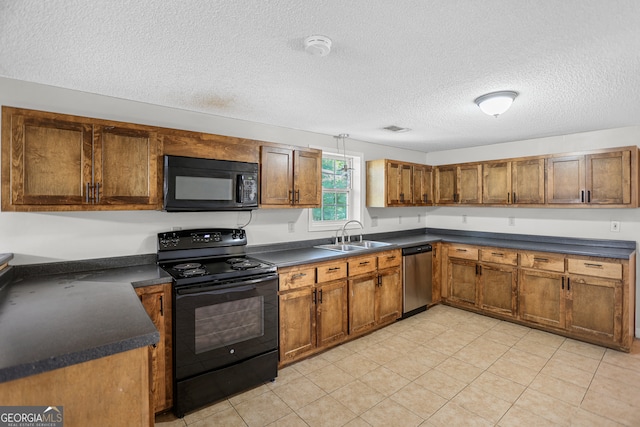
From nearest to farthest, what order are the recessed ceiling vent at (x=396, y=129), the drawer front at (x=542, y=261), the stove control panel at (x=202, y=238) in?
the stove control panel at (x=202, y=238) → the drawer front at (x=542, y=261) → the recessed ceiling vent at (x=396, y=129)

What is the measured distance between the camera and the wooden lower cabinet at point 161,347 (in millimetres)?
2244

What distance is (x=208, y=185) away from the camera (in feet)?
9.05

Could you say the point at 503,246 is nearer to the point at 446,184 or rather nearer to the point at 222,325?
the point at 446,184

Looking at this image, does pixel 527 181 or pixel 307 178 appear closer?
pixel 307 178

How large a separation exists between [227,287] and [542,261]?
3518mm

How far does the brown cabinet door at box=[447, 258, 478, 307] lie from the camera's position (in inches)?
170

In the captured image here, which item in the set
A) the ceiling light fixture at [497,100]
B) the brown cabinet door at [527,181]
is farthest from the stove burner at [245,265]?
the brown cabinet door at [527,181]

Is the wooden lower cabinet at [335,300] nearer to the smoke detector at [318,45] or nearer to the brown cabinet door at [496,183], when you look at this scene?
the brown cabinet door at [496,183]

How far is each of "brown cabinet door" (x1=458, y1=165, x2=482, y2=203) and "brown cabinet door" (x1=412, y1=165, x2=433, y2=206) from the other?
0.45 metres

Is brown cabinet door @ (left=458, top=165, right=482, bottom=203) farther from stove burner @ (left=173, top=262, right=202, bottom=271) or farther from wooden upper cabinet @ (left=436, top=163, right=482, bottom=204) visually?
stove burner @ (left=173, top=262, right=202, bottom=271)

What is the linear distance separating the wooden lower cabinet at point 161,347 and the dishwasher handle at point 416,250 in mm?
2815

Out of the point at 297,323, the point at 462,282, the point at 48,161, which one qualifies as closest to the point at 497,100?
the point at 297,323

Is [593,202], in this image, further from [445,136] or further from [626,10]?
[626,10]

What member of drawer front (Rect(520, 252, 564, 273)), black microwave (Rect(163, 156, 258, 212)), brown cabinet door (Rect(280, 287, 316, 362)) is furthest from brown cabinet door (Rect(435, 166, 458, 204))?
black microwave (Rect(163, 156, 258, 212))
